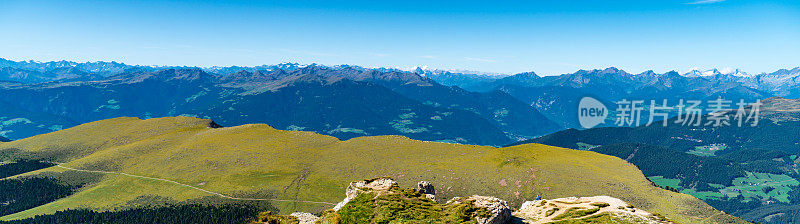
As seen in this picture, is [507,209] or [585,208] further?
[585,208]

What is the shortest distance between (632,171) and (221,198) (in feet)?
748

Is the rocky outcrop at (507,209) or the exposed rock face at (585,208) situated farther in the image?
the exposed rock face at (585,208)

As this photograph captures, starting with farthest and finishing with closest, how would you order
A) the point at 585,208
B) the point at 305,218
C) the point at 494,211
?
the point at 305,218, the point at 585,208, the point at 494,211

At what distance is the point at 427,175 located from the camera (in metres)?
196

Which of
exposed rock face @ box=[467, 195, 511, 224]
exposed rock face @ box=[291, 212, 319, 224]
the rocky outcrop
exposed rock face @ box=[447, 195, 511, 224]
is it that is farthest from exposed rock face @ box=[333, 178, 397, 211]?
exposed rock face @ box=[467, 195, 511, 224]

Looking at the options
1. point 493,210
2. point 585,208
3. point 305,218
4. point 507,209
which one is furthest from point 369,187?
point 585,208

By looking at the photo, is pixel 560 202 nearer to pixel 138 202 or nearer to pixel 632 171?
pixel 632 171

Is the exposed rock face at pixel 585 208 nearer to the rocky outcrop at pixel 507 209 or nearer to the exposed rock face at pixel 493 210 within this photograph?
the rocky outcrop at pixel 507 209

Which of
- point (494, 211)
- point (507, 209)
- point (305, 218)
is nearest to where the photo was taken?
point (494, 211)

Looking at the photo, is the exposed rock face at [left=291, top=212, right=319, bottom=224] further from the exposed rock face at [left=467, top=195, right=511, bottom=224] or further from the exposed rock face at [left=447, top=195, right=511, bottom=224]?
the exposed rock face at [left=467, top=195, right=511, bottom=224]

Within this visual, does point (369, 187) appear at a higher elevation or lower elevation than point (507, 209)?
lower

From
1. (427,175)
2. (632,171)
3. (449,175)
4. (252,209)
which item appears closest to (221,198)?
(252,209)

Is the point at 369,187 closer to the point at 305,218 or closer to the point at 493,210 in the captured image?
the point at 305,218

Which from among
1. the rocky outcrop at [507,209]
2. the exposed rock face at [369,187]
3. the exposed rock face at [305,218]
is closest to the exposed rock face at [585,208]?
the rocky outcrop at [507,209]
